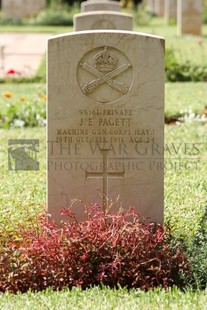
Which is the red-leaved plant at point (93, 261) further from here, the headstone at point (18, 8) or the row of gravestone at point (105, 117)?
the headstone at point (18, 8)

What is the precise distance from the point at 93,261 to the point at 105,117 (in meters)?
1.04

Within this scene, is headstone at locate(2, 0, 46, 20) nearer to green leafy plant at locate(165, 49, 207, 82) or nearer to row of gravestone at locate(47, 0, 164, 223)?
green leafy plant at locate(165, 49, 207, 82)

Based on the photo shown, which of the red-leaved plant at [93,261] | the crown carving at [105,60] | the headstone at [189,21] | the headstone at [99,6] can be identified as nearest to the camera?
the red-leaved plant at [93,261]

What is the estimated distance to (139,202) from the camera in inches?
230

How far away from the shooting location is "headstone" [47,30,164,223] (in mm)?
5613

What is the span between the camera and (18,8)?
37.6 m

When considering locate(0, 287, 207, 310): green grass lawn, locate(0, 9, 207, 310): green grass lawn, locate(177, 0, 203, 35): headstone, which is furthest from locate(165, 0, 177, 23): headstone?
locate(0, 287, 207, 310): green grass lawn

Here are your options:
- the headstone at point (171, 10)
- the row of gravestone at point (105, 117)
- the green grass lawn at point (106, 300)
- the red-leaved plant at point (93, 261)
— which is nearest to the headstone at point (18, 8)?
the headstone at point (171, 10)

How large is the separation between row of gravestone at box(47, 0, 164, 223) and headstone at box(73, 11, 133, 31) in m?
7.68

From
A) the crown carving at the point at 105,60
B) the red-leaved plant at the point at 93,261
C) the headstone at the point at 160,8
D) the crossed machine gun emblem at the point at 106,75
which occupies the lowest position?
the red-leaved plant at the point at 93,261

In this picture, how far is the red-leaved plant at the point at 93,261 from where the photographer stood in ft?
16.8

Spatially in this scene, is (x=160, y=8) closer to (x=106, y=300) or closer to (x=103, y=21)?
(x=103, y=21)

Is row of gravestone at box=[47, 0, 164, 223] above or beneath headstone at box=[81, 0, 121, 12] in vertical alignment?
beneath

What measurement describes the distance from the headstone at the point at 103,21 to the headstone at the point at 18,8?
23.5 metres
